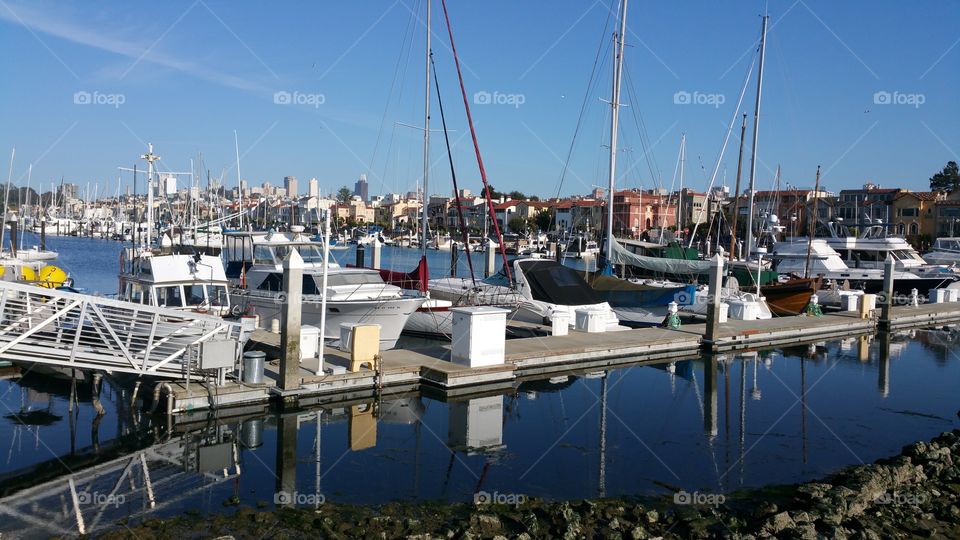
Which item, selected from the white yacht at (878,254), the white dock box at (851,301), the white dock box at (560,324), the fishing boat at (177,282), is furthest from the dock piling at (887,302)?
the fishing boat at (177,282)

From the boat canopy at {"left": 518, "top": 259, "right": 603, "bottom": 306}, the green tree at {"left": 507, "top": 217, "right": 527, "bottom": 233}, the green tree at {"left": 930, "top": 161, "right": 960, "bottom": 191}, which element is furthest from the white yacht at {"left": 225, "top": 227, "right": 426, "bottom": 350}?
the green tree at {"left": 930, "top": 161, "right": 960, "bottom": 191}

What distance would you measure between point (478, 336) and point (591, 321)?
26.9 feet

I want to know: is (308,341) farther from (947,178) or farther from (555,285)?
(947,178)

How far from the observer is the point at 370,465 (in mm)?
12281

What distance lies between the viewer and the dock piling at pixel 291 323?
14961 millimetres

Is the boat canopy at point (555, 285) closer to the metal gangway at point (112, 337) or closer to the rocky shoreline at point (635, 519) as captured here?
the metal gangway at point (112, 337)

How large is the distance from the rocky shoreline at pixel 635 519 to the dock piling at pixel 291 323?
17.9 ft

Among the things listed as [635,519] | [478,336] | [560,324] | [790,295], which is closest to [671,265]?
[790,295]

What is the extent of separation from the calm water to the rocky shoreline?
70 cm

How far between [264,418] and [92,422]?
129 inches

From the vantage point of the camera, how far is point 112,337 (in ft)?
48.8

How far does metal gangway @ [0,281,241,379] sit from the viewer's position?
13.6 m

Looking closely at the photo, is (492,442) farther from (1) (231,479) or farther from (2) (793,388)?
(2) (793,388)

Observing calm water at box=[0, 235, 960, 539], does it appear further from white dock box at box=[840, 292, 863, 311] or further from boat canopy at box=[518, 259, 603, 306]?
white dock box at box=[840, 292, 863, 311]
